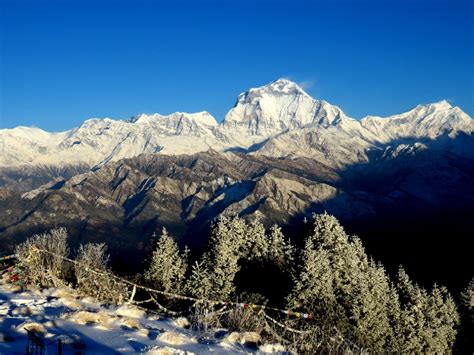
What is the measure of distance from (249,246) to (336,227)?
562 inches

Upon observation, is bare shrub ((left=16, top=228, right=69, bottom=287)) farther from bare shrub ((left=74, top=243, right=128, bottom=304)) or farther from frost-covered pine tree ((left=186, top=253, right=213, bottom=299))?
frost-covered pine tree ((left=186, top=253, right=213, bottom=299))

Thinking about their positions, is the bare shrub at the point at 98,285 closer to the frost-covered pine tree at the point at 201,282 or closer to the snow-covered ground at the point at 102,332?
the snow-covered ground at the point at 102,332

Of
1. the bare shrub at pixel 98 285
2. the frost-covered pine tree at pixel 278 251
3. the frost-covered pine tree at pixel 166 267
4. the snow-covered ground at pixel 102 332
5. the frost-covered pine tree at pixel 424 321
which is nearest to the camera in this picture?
the snow-covered ground at pixel 102 332

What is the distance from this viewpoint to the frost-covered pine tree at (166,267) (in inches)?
2124

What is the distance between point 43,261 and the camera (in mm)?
29359

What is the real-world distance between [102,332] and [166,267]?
3923 cm

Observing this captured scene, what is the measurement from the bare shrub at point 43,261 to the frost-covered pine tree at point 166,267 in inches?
832

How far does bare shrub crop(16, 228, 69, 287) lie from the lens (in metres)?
26.7

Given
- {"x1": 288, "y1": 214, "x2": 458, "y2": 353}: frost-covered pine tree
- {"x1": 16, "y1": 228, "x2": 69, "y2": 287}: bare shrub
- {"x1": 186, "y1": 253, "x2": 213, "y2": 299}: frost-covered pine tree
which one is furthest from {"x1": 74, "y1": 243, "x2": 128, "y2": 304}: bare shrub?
{"x1": 186, "y1": 253, "x2": 213, "y2": 299}: frost-covered pine tree

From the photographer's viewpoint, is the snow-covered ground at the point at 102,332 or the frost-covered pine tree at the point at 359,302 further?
the frost-covered pine tree at the point at 359,302

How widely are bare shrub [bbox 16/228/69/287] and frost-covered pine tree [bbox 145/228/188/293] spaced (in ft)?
69.3

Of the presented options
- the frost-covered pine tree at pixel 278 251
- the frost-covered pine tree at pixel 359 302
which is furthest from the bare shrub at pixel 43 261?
the frost-covered pine tree at pixel 278 251

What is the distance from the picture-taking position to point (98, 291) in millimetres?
25234

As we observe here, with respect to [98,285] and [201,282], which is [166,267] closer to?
[201,282]
